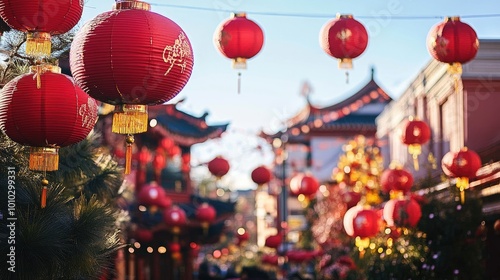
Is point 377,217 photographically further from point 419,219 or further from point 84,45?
point 84,45

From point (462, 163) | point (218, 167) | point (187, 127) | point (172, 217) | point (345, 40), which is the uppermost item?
point (187, 127)

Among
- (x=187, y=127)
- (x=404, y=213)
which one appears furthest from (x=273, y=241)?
(x=404, y=213)

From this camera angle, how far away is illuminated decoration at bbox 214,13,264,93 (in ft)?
37.2

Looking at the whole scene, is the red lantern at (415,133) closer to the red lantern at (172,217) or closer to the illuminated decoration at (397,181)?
the illuminated decoration at (397,181)

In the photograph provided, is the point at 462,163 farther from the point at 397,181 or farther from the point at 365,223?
the point at 397,181

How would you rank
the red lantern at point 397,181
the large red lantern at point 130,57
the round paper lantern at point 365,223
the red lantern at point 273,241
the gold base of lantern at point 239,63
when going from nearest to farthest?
1. the large red lantern at point 130,57
2. the gold base of lantern at point 239,63
3. the round paper lantern at point 365,223
4. the red lantern at point 397,181
5. the red lantern at point 273,241

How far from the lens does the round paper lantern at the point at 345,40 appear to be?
11391 millimetres

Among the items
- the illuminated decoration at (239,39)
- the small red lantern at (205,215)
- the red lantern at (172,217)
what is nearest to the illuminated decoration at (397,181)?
the illuminated decoration at (239,39)

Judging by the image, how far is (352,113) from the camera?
43.3 m

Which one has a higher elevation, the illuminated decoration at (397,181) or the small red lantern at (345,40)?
the small red lantern at (345,40)

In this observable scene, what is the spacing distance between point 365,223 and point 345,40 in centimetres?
530

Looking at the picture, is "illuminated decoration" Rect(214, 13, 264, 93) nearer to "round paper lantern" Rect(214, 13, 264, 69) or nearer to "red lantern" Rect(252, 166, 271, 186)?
"round paper lantern" Rect(214, 13, 264, 69)

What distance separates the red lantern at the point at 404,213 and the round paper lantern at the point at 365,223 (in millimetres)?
552

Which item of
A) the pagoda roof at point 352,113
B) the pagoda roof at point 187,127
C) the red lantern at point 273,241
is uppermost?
the pagoda roof at point 352,113
